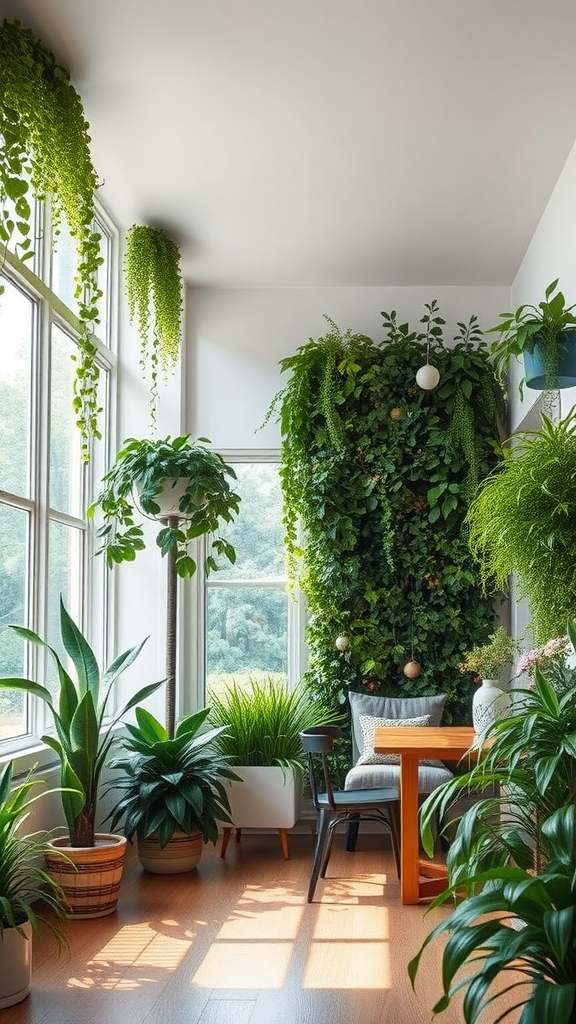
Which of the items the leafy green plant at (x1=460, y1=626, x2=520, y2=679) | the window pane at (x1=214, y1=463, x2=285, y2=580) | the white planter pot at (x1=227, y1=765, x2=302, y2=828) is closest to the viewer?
the leafy green plant at (x1=460, y1=626, x2=520, y2=679)

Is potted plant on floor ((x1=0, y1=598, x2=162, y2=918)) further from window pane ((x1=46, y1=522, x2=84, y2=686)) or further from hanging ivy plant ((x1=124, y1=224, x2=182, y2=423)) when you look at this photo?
hanging ivy plant ((x1=124, y1=224, x2=182, y2=423))

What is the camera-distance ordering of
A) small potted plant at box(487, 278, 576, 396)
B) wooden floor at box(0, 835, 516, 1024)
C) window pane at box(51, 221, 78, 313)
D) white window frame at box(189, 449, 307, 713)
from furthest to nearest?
white window frame at box(189, 449, 307, 713)
window pane at box(51, 221, 78, 313)
small potted plant at box(487, 278, 576, 396)
wooden floor at box(0, 835, 516, 1024)

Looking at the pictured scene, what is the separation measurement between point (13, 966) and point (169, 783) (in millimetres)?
1906

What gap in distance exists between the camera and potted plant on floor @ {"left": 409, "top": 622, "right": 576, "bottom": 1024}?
228 centimetres

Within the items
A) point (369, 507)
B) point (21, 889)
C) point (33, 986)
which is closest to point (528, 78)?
point (369, 507)

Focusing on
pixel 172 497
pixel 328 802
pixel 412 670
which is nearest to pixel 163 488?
pixel 172 497

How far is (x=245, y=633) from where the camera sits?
7.02 meters

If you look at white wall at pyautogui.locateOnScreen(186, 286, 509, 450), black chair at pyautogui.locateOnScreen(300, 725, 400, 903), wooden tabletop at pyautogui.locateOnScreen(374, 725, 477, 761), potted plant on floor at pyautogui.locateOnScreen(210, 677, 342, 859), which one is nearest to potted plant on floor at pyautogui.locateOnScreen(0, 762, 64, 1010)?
black chair at pyautogui.locateOnScreen(300, 725, 400, 903)

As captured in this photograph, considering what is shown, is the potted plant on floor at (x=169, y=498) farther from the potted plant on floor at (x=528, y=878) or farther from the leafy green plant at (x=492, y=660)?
the potted plant on floor at (x=528, y=878)

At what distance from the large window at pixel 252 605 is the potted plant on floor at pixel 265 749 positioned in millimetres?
487

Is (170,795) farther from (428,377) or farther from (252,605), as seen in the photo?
(428,377)

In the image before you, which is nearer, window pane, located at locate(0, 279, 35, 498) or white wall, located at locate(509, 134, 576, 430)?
window pane, located at locate(0, 279, 35, 498)

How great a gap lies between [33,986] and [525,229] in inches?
179

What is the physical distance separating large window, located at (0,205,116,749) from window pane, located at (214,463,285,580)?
1.34m
